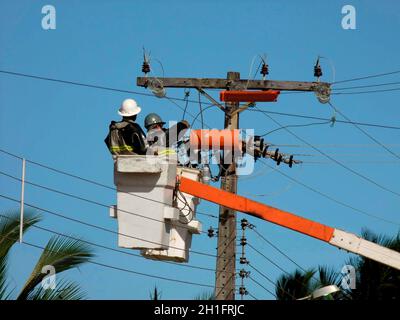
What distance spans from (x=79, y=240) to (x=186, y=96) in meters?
11.2

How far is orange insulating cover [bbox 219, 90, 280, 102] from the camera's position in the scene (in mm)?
23266

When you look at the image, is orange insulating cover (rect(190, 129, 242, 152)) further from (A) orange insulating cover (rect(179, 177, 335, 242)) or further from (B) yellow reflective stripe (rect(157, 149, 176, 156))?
(B) yellow reflective stripe (rect(157, 149, 176, 156))

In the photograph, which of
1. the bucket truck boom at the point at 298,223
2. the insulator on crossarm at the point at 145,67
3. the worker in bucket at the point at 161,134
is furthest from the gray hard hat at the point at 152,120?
the insulator on crossarm at the point at 145,67

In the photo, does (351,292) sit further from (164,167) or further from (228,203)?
(164,167)

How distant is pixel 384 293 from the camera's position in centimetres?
2220

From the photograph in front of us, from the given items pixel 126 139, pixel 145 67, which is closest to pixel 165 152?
pixel 126 139

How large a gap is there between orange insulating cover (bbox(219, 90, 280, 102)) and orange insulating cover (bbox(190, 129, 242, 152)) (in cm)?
143

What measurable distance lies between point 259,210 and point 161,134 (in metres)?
1.89

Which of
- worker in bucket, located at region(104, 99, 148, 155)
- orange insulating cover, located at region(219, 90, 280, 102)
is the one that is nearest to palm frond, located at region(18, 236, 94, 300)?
worker in bucket, located at region(104, 99, 148, 155)

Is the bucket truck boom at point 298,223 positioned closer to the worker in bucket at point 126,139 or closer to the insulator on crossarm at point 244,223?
the worker in bucket at point 126,139

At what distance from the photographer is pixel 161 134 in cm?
1691

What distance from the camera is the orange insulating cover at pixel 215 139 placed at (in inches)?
789

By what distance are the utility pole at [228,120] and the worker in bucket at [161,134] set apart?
16.4 ft
